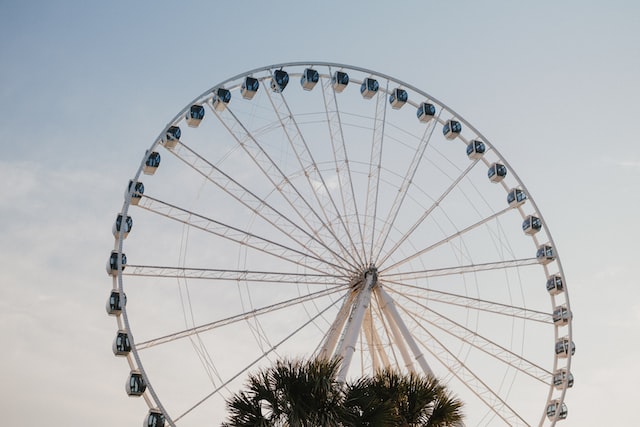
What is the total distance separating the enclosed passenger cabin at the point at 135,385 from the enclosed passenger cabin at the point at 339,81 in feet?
46.0

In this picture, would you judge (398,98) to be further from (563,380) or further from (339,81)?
(563,380)

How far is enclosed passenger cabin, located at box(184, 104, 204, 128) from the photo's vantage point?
33.7 meters

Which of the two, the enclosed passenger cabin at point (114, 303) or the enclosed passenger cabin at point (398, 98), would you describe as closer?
the enclosed passenger cabin at point (114, 303)

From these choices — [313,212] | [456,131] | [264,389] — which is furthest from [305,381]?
[456,131]

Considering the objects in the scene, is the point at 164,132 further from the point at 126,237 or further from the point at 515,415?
the point at 515,415

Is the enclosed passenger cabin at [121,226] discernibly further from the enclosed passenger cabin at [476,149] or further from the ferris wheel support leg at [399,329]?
the enclosed passenger cabin at [476,149]

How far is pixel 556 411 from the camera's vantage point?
107 feet

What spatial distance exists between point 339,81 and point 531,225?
9585 mm

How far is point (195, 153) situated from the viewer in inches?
1288

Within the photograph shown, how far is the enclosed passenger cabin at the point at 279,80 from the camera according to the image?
116ft

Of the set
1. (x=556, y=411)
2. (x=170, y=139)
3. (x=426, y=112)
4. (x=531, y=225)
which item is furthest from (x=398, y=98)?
(x=556, y=411)

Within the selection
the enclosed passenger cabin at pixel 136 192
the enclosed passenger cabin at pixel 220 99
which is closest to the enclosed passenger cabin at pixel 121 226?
the enclosed passenger cabin at pixel 136 192

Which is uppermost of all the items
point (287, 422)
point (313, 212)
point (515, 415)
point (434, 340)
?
point (313, 212)

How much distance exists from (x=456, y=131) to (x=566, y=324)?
875 cm
